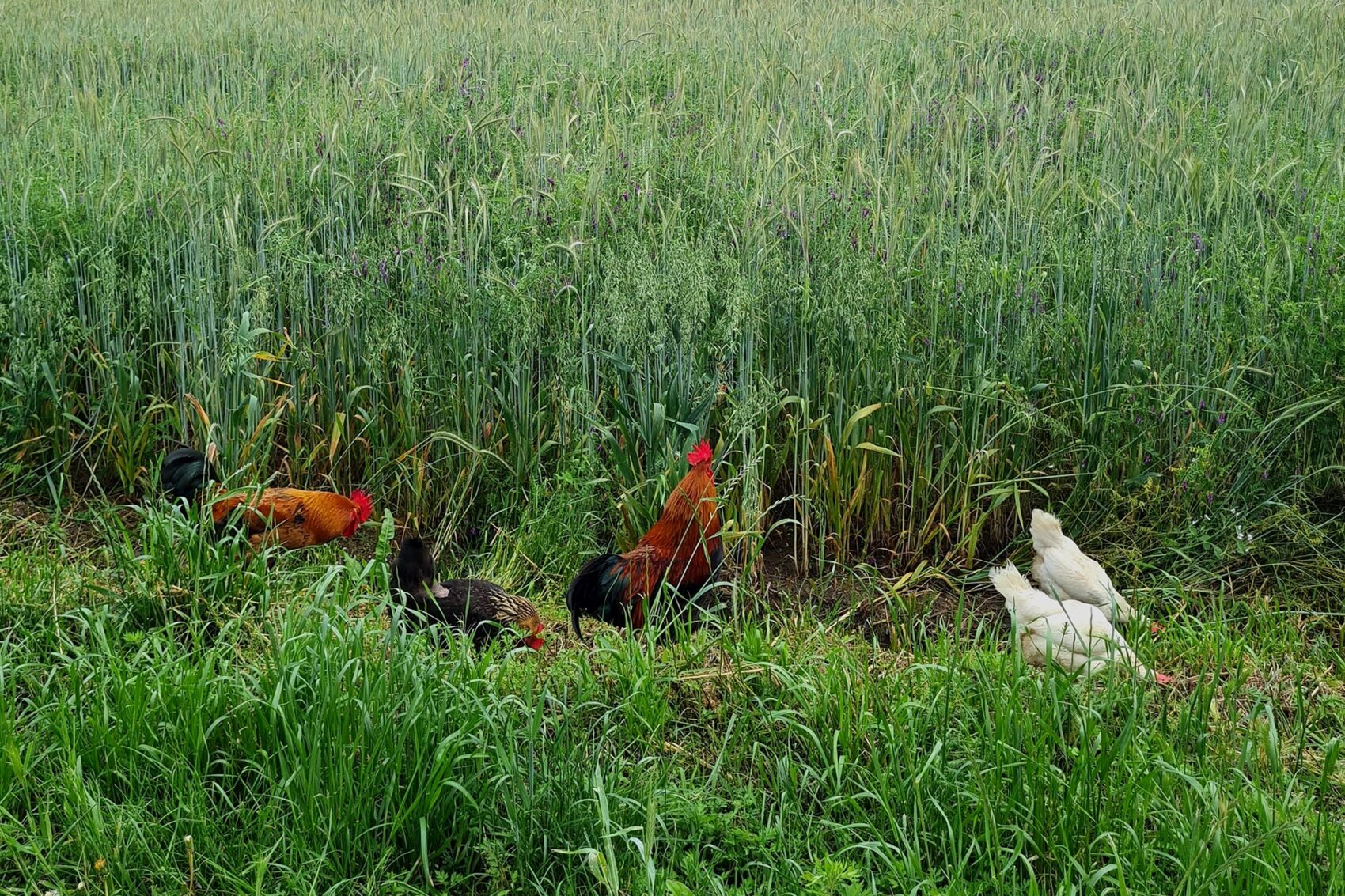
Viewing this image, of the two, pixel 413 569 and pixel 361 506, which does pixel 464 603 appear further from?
pixel 361 506

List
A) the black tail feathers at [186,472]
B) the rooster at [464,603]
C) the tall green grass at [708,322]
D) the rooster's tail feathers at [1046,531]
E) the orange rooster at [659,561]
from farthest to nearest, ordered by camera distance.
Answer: the tall green grass at [708,322], the black tail feathers at [186,472], the rooster's tail feathers at [1046,531], the orange rooster at [659,561], the rooster at [464,603]

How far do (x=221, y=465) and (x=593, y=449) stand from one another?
3.97ft

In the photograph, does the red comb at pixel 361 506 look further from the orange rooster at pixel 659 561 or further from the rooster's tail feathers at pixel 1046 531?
the rooster's tail feathers at pixel 1046 531

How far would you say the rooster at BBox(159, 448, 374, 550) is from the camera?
3.35 meters

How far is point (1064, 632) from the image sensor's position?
2.72m

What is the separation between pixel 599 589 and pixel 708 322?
3.35 ft

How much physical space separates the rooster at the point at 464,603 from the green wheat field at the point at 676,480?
99mm

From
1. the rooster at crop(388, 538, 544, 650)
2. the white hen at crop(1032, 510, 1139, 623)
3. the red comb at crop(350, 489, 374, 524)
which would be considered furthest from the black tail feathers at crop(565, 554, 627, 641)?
the white hen at crop(1032, 510, 1139, 623)

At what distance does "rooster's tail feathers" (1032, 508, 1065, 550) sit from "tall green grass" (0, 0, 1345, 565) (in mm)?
233

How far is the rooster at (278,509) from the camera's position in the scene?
11.0 feet

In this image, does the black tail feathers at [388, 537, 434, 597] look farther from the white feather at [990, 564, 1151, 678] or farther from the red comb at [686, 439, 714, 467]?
the white feather at [990, 564, 1151, 678]

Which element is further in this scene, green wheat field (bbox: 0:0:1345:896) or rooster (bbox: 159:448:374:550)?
rooster (bbox: 159:448:374:550)

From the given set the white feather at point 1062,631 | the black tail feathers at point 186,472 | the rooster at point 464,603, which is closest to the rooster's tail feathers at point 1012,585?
the white feather at point 1062,631

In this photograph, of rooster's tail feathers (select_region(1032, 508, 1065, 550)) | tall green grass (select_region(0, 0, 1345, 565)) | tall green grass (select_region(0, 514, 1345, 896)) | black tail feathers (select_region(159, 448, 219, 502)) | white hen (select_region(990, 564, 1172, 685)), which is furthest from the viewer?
tall green grass (select_region(0, 0, 1345, 565))
